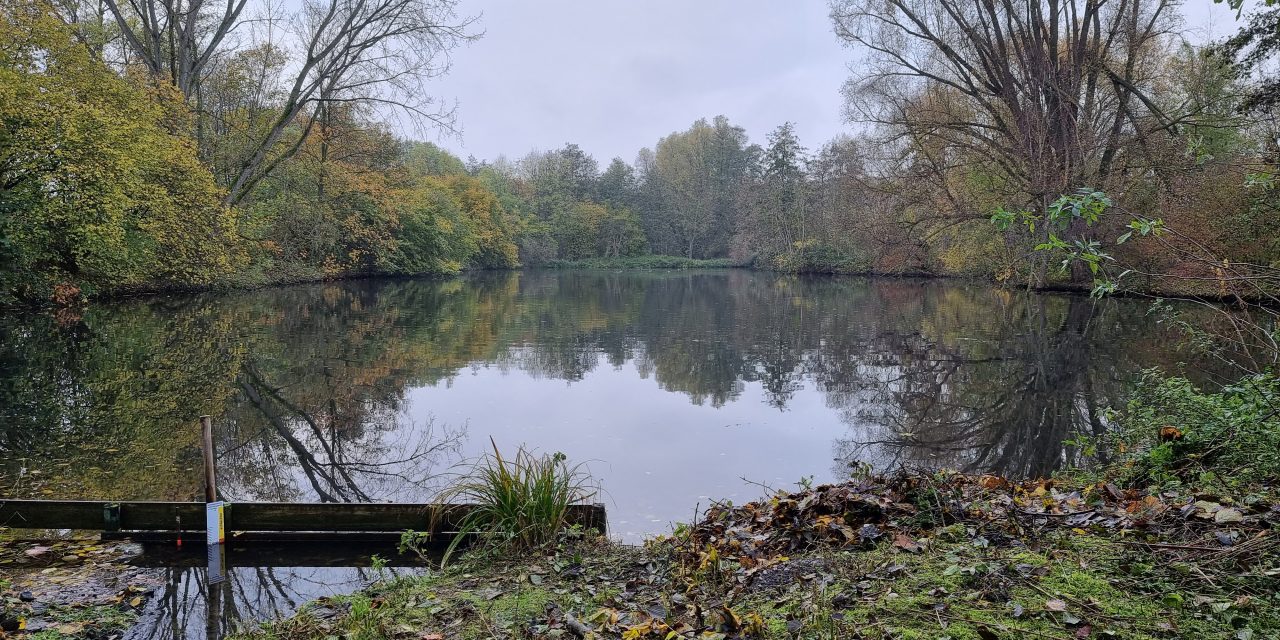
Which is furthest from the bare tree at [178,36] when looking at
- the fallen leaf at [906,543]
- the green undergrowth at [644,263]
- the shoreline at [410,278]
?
the green undergrowth at [644,263]

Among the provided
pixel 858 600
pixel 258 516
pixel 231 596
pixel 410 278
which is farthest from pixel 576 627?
pixel 410 278

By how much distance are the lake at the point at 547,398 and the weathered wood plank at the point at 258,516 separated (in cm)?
122

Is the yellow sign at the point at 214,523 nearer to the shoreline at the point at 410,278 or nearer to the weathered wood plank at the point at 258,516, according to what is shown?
the weathered wood plank at the point at 258,516

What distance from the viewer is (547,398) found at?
38.8ft

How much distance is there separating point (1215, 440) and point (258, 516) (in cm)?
747

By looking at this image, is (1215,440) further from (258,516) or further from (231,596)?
(258,516)

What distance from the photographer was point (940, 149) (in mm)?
26125

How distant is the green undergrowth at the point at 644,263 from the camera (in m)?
74.8

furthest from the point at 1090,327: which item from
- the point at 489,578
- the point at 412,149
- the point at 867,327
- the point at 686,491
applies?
the point at 412,149

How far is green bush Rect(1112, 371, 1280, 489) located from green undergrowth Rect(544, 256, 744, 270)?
69.0 meters

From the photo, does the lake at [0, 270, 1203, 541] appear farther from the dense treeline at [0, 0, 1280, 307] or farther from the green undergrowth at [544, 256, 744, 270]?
the green undergrowth at [544, 256, 744, 270]

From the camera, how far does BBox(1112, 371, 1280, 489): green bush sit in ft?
13.8

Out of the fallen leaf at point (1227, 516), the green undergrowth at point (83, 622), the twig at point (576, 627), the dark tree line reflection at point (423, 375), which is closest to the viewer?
the fallen leaf at point (1227, 516)

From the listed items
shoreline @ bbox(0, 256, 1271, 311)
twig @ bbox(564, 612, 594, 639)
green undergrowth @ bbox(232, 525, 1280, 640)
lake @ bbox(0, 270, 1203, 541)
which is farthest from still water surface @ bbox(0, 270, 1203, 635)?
twig @ bbox(564, 612, 594, 639)
